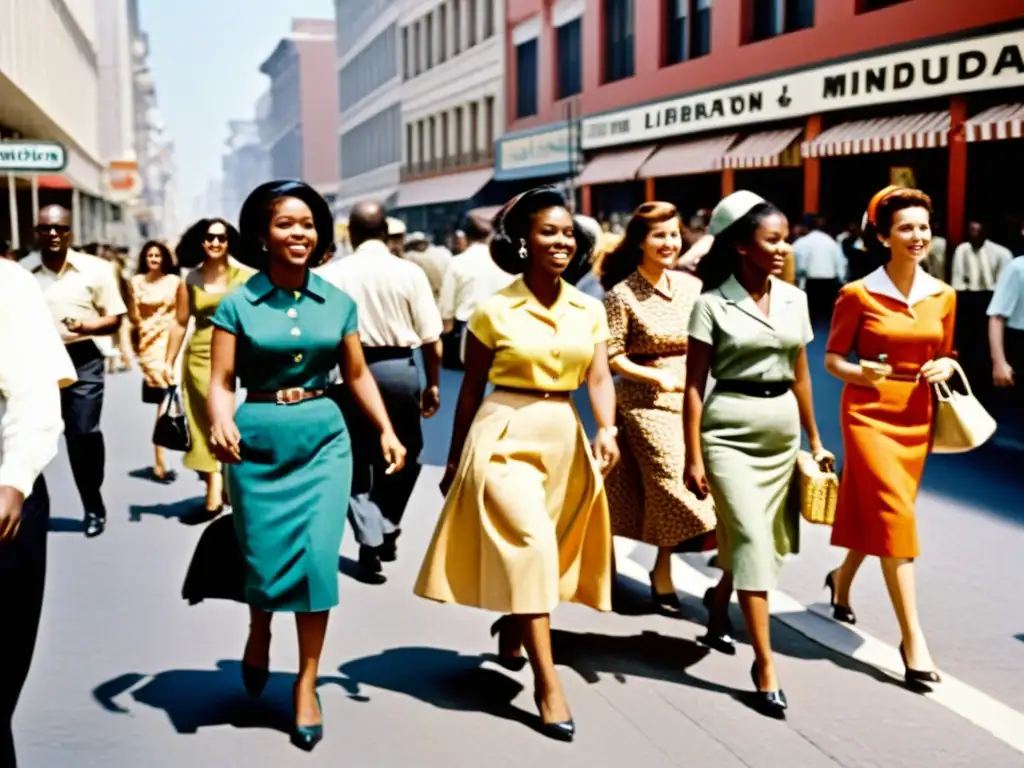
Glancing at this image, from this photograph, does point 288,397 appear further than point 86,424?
No

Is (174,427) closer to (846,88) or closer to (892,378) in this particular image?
(892,378)

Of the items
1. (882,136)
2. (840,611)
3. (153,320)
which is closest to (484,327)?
(840,611)

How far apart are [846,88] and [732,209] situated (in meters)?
17.6

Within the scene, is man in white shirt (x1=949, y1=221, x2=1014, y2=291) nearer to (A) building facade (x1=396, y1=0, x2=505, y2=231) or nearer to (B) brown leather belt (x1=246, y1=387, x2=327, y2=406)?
(B) brown leather belt (x1=246, y1=387, x2=327, y2=406)

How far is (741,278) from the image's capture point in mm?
5285

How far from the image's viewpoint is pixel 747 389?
522 cm

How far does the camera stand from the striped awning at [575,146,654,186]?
1180 inches

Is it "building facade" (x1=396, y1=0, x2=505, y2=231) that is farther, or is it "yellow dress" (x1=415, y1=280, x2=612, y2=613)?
"building facade" (x1=396, y1=0, x2=505, y2=231)

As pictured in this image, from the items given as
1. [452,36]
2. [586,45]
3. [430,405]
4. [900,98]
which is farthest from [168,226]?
[430,405]

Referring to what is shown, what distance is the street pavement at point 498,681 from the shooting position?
4.48 metres

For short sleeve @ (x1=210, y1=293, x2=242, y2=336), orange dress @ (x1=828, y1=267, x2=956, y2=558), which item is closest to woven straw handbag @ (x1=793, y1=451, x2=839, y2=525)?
orange dress @ (x1=828, y1=267, x2=956, y2=558)

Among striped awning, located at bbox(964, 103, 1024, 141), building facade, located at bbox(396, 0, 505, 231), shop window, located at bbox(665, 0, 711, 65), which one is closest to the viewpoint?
striped awning, located at bbox(964, 103, 1024, 141)

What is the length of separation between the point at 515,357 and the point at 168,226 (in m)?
168

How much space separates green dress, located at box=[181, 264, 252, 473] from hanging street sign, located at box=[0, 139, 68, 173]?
6145 mm
